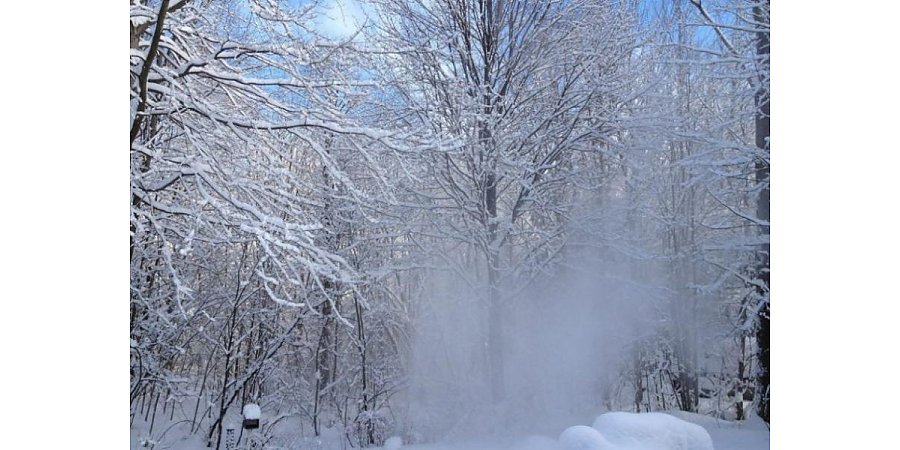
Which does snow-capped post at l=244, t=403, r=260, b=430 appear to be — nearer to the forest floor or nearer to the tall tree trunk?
the forest floor

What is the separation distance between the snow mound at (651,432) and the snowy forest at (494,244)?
0.06ft

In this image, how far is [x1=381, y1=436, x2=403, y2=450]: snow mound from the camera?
3.44 meters

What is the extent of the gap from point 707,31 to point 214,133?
2523mm

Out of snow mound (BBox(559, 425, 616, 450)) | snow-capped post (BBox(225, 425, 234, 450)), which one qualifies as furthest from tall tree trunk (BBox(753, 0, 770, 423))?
snow-capped post (BBox(225, 425, 234, 450))

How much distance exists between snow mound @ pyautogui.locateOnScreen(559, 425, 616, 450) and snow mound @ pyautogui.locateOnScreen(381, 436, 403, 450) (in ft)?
3.84

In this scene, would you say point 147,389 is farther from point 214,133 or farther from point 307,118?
point 307,118

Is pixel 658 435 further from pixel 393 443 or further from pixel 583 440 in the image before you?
pixel 393 443

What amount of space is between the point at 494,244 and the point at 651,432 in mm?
1612

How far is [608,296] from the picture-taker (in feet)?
12.2

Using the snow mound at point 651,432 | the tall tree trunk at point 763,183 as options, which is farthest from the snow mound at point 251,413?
the tall tree trunk at point 763,183
